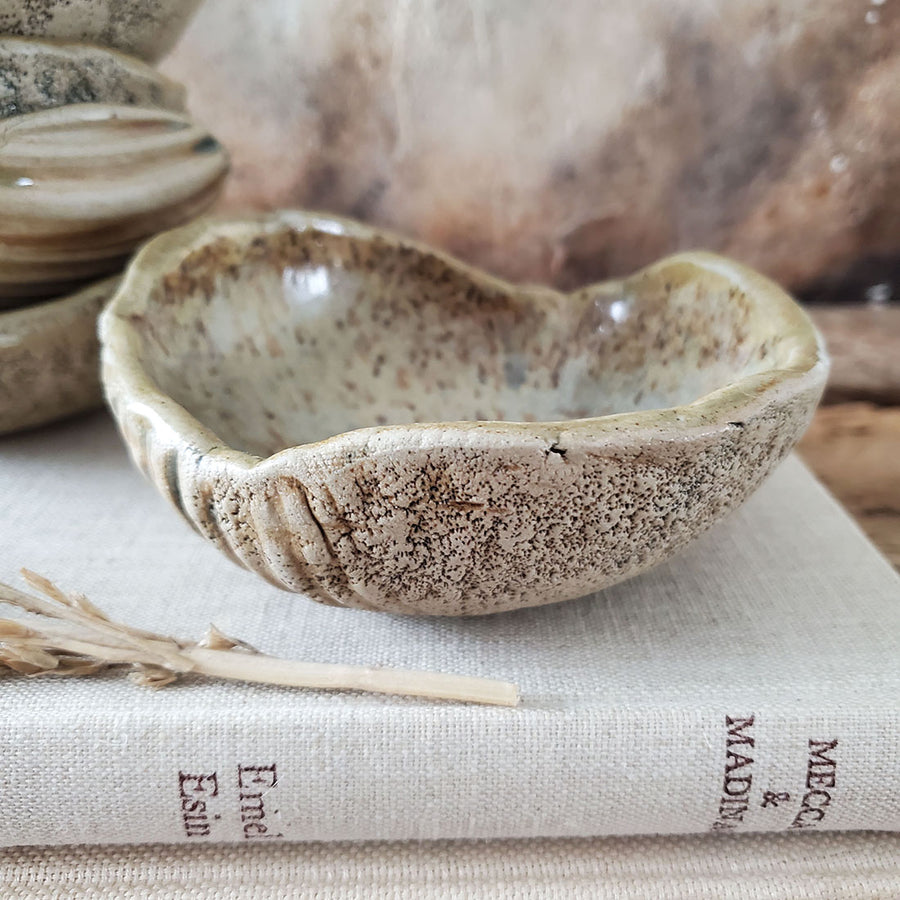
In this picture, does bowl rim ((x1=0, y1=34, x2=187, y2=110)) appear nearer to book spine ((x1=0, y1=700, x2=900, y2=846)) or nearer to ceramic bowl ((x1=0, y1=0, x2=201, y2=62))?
ceramic bowl ((x1=0, y1=0, x2=201, y2=62))

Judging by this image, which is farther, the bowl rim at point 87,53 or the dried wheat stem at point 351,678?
the bowl rim at point 87,53

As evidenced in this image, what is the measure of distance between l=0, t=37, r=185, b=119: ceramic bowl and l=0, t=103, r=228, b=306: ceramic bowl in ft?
0.06

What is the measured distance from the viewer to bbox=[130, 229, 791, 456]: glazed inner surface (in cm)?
65

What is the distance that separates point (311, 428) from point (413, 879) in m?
0.35

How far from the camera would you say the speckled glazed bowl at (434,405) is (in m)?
0.38

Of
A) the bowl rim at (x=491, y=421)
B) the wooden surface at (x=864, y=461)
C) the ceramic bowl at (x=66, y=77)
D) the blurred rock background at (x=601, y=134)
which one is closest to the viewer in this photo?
the bowl rim at (x=491, y=421)

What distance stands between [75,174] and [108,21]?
12 cm

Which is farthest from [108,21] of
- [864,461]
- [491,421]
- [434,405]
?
[864,461]

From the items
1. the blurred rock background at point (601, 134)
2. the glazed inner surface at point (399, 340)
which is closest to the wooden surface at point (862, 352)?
the blurred rock background at point (601, 134)

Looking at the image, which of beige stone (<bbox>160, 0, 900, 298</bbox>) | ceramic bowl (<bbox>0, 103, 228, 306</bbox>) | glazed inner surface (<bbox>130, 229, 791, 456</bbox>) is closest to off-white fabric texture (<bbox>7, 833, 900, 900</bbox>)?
glazed inner surface (<bbox>130, 229, 791, 456</bbox>)

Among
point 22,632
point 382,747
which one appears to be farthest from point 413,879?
point 22,632

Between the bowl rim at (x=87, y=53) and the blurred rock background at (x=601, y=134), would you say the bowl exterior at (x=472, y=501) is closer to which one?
the bowl rim at (x=87, y=53)

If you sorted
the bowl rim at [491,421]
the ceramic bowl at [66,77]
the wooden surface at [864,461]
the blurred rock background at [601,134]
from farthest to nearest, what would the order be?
the blurred rock background at [601,134]
the wooden surface at [864,461]
the ceramic bowl at [66,77]
the bowl rim at [491,421]

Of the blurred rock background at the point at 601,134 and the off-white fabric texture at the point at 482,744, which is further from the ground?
the blurred rock background at the point at 601,134
